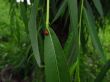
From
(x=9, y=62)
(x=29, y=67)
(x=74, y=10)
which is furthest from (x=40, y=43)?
(x=9, y=62)

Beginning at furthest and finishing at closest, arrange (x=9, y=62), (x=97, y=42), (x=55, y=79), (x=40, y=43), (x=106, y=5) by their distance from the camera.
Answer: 1. (x=9, y=62)
2. (x=106, y=5)
3. (x=40, y=43)
4. (x=97, y=42)
5. (x=55, y=79)

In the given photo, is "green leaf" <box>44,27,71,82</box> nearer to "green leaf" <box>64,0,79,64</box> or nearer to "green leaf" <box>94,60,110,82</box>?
"green leaf" <box>64,0,79,64</box>

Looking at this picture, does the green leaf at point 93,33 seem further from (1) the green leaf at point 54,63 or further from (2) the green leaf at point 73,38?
(1) the green leaf at point 54,63

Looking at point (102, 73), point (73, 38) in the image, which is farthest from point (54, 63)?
point (102, 73)

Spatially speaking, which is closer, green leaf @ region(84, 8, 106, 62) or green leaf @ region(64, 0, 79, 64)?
green leaf @ region(64, 0, 79, 64)

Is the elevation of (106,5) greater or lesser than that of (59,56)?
lesser

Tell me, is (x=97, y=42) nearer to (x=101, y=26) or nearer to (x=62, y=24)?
(x=62, y=24)

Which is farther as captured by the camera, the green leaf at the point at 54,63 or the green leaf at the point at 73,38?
the green leaf at the point at 73,38

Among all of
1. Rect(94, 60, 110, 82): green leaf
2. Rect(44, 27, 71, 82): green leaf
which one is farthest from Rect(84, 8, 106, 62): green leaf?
Rect(44, 27, 71, 82): green leaf

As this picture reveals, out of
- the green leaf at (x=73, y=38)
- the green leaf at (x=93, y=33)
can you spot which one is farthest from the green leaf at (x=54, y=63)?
the green leaf at (x=93, y=33)
